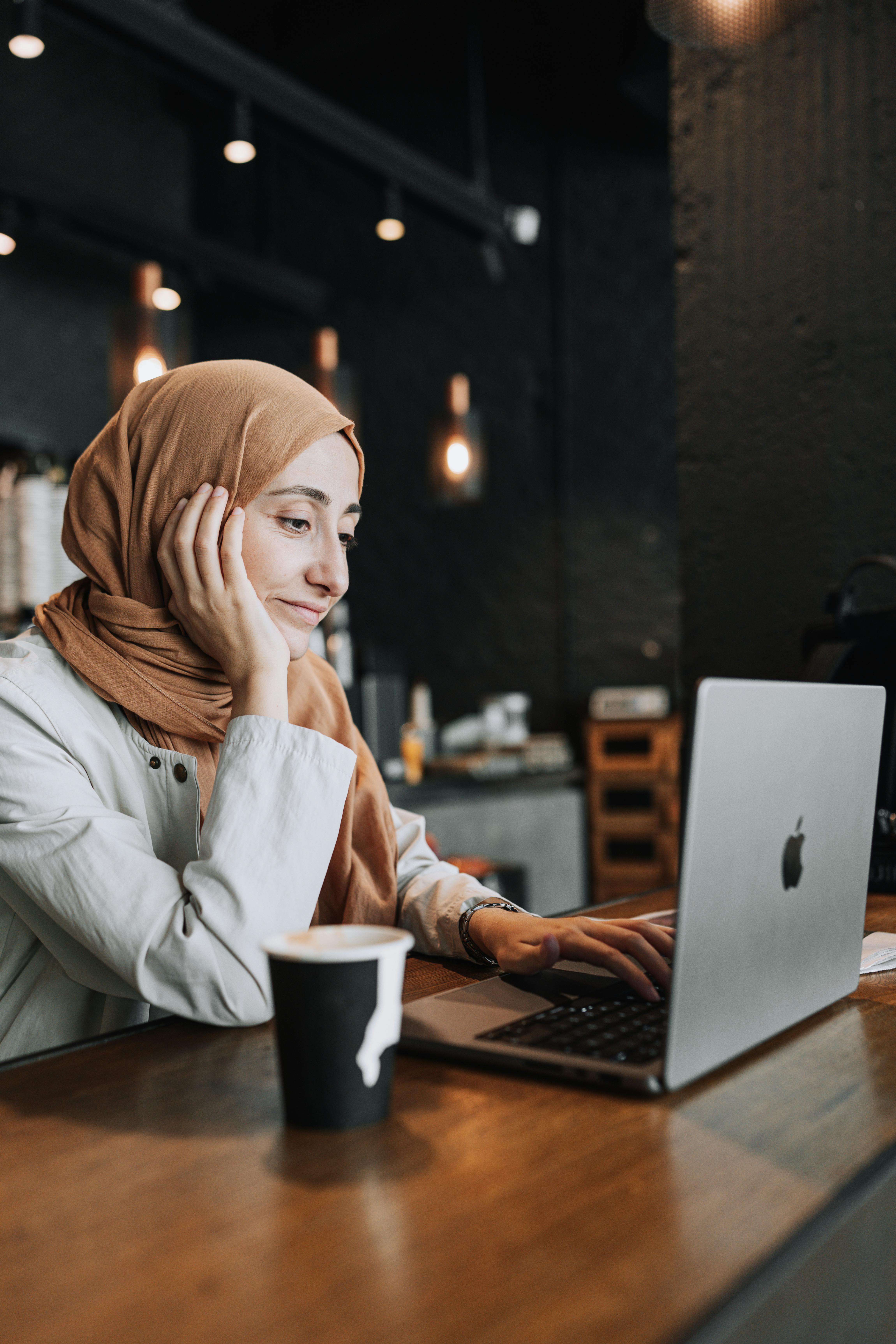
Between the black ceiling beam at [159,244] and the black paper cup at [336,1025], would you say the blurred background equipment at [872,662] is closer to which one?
the black paper cup at [336,1025]

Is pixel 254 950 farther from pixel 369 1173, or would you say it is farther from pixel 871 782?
pixel 871 782

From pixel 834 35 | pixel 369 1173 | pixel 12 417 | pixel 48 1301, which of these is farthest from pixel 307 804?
pixel 12 417

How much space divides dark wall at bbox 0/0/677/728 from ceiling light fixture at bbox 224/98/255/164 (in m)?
1.76

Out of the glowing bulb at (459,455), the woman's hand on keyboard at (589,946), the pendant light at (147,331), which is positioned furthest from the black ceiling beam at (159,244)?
the woman's hand on keyboard at (589,946)

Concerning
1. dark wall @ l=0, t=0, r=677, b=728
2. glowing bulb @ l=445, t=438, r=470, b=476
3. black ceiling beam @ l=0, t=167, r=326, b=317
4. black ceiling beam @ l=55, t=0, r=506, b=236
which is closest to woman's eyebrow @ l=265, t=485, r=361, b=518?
black ceiling beam @ l=55, t=0, r=506, b=236

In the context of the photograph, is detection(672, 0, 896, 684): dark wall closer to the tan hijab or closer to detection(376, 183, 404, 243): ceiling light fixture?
the tan hijab

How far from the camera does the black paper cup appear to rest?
1.96 feet

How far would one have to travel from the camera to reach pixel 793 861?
0.76 metres

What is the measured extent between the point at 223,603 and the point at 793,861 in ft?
1.94

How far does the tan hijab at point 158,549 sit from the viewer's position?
111 centimetres

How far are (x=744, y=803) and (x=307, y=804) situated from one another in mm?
384

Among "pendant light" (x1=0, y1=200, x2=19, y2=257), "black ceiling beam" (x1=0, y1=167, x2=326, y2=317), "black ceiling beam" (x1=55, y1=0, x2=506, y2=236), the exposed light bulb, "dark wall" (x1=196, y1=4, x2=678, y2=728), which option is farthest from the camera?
"dark wall" (x1=196, y1=4, x2=678, y2=728)

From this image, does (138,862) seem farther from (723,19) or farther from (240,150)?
(240,150)

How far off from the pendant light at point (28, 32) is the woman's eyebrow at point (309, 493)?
214 centimetres
